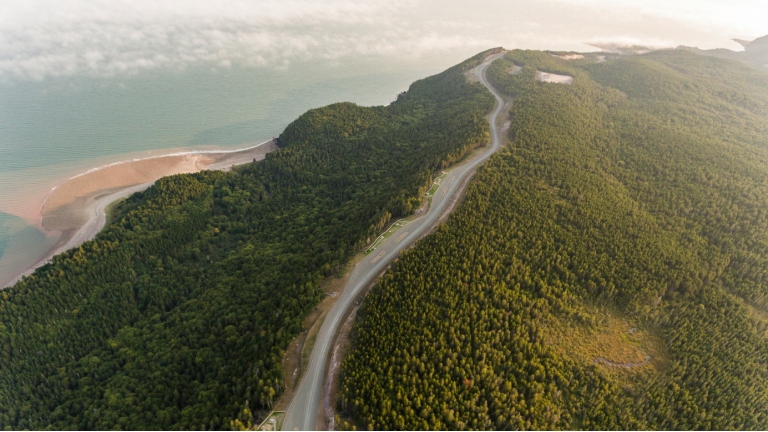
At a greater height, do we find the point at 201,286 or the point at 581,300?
the point at 201,286

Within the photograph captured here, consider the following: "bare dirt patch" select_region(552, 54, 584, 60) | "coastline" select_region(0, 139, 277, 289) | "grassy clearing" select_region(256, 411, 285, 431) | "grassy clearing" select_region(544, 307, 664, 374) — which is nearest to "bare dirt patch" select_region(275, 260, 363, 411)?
"grassy clearing" select_region(256, 411, 285, 431)

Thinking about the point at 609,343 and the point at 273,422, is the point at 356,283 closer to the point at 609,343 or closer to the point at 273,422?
the point at 273,422

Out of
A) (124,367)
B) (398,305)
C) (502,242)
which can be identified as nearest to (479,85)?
(502,242)

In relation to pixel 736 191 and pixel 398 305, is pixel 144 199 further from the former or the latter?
pixel 736 191

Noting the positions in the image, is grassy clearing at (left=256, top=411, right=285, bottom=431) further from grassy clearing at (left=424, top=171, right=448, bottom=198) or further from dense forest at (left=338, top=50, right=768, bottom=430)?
grassy clearing at (left=424, top=171, right=448, bottom=198)

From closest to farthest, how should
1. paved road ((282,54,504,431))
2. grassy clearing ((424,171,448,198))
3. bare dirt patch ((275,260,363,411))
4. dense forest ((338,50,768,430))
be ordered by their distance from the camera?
paved road ((282,54,504,431)), dense forest ((338,50,768,430)), bare dirt patch ((275,260,363,411)), grassy clearing ((424,171,448,198))

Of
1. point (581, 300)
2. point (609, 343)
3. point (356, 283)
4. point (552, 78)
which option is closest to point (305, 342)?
point (356, 283)

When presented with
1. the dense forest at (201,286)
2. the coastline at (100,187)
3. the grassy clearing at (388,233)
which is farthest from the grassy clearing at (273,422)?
the coastline at (100,187)
